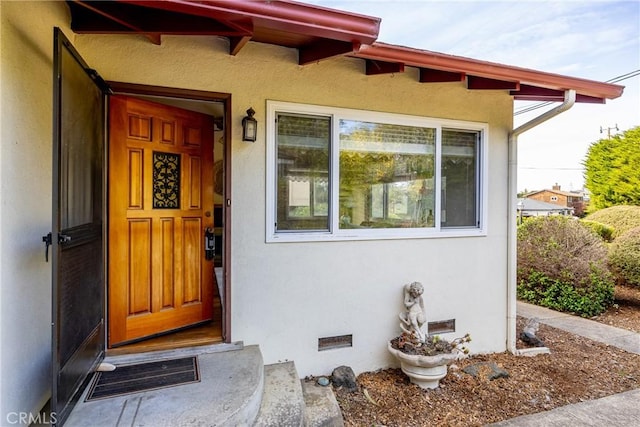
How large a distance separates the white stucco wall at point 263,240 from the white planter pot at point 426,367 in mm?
415

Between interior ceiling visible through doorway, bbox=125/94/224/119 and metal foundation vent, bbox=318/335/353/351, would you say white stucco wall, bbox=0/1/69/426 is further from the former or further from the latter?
metal foundation vent, bbox=318/335/353/351

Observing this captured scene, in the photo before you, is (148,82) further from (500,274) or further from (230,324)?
(500,274)

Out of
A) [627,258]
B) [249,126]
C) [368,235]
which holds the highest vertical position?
[249,126]

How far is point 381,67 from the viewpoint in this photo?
3.25 meters

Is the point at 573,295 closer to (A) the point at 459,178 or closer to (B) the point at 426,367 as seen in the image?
(A) the point at 459,178

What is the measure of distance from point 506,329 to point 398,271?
1.78m

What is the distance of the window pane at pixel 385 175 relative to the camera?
137 inches

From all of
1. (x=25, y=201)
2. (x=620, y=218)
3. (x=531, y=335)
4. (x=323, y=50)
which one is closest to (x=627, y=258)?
(x=620, y=218)

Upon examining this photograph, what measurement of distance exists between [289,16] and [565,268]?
251 inches

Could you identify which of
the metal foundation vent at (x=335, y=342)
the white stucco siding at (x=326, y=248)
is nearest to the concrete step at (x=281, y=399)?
the white stucco siding at (x=326, y=248)

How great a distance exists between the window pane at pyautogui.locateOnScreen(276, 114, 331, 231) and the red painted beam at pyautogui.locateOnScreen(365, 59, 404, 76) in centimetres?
66

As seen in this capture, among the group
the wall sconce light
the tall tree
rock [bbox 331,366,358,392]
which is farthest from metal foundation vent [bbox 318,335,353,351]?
the tall tree

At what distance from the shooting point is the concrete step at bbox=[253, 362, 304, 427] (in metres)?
2.21

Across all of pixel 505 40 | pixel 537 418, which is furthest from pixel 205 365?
pixel 505 40
